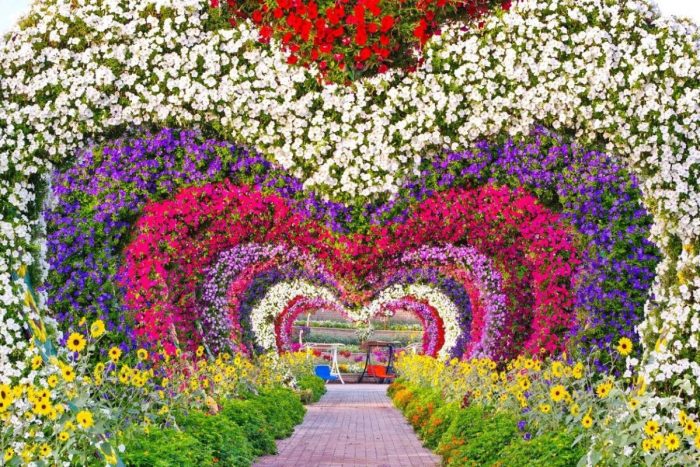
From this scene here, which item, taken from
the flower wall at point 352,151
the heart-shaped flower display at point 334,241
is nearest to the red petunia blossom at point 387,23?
the flower wall at point 352,151

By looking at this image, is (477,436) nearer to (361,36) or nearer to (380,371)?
(361,36)

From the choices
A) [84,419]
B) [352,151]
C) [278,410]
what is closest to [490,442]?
[352,151]

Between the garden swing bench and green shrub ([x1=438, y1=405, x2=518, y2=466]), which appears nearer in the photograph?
green shrub ([x1=438, y1=405, x2=518, y2=466])

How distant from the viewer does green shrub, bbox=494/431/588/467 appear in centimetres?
571

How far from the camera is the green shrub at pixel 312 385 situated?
20641 millimetres

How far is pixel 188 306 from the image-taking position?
10.8m

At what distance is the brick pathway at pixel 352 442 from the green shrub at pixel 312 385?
261 centimetres

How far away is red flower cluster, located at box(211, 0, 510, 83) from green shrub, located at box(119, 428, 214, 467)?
2688 millimetres

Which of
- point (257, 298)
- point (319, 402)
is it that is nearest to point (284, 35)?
point (257, 298)

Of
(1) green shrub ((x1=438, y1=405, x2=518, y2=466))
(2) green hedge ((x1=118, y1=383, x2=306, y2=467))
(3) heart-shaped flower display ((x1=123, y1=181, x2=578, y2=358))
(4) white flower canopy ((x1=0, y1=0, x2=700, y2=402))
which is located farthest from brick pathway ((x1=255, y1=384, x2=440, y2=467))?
(4) white flower canopy ((x1=0, y1=0, x2=700, y2=402))

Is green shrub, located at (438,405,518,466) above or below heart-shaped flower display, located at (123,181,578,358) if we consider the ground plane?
below

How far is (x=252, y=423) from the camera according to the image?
9.73 meters

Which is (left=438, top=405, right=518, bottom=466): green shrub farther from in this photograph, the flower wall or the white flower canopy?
the white flower canopy

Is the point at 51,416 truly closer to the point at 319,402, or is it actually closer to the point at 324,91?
the point at 324,91
